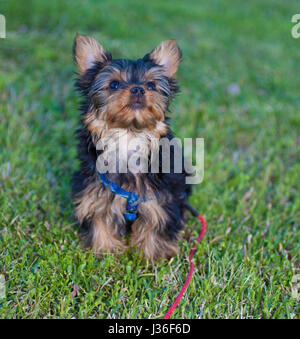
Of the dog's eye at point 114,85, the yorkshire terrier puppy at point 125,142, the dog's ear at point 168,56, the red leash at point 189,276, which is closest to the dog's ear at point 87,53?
the yorkshire terrier puppy at point 125,142

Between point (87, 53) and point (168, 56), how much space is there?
754 mm

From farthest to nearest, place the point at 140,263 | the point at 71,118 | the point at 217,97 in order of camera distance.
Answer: the point at 217,97, the point at 71,118, the point at 140,263

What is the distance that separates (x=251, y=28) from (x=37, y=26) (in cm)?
706

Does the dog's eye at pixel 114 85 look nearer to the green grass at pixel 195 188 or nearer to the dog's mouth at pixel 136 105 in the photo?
the dog's mouth at pixel 136 105

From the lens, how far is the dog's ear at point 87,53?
3.29 metres

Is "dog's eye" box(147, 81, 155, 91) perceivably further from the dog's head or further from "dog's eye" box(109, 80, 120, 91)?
"dog's eye" box(109, 80, 120, 91)

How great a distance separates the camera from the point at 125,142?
3.38 meters

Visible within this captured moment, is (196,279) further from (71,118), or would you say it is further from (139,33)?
(139,33)

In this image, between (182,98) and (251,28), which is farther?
(251,28)

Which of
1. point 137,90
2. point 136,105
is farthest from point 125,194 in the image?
point 137,90

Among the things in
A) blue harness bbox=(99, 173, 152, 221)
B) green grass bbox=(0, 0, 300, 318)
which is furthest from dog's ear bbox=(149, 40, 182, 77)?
blue harness bbox=(99, 173, 152, 221)

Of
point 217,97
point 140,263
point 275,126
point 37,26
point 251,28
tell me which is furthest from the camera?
point 251,28
